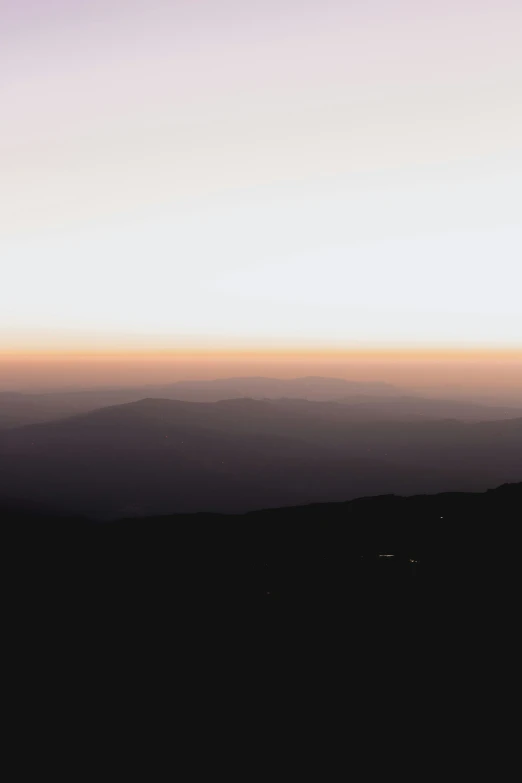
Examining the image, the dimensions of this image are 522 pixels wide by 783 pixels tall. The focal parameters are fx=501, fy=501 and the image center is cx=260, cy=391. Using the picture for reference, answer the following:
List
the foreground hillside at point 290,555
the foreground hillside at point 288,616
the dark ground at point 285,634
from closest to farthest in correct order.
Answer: the dark ground at point 285,634 → the foreground hillside at point 288,616 → the foreground hillside at point 290,555

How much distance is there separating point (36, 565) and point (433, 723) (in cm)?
9798

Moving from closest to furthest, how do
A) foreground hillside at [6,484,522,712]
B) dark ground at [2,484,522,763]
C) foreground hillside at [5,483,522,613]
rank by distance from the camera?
1. dark ground at [2,484,522,763]
2. foreground hillside at [6,484,522,712]
3. foreground hillside at [5,483,522,613]

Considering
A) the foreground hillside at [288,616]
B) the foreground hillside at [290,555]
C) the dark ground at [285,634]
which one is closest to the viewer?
the dark ground at [285,634]

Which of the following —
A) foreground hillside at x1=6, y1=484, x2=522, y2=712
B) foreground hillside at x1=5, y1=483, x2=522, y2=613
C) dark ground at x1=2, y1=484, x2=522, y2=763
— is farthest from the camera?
foreground hillside at x1=5, y1=483, x2=522, y2=613

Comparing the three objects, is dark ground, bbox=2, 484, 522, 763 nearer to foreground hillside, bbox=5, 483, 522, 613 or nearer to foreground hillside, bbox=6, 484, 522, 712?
foreground hillside, bbox=6, 484, 522, 712

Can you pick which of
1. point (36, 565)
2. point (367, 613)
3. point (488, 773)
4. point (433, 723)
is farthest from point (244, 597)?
point (36, 565)

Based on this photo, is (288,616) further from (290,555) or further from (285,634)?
(290,555)

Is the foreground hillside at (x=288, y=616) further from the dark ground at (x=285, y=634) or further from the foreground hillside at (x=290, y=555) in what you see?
the foreground hillside at (x=290, y=555)

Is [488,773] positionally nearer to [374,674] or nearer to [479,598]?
[374,674]

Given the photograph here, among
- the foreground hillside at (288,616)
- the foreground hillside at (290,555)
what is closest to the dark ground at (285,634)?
the foreground hillside at (288,616)

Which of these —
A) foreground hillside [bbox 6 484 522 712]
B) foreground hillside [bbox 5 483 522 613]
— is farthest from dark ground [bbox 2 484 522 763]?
foreground hillside [bbox 5 483 522 613]

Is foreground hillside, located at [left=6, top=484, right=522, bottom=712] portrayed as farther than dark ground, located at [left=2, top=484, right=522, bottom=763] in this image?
Yes

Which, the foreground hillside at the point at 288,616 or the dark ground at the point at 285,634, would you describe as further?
the foreground hillside at the point at 288,616

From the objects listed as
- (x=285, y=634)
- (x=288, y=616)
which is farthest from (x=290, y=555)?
(x=285, y=634)
